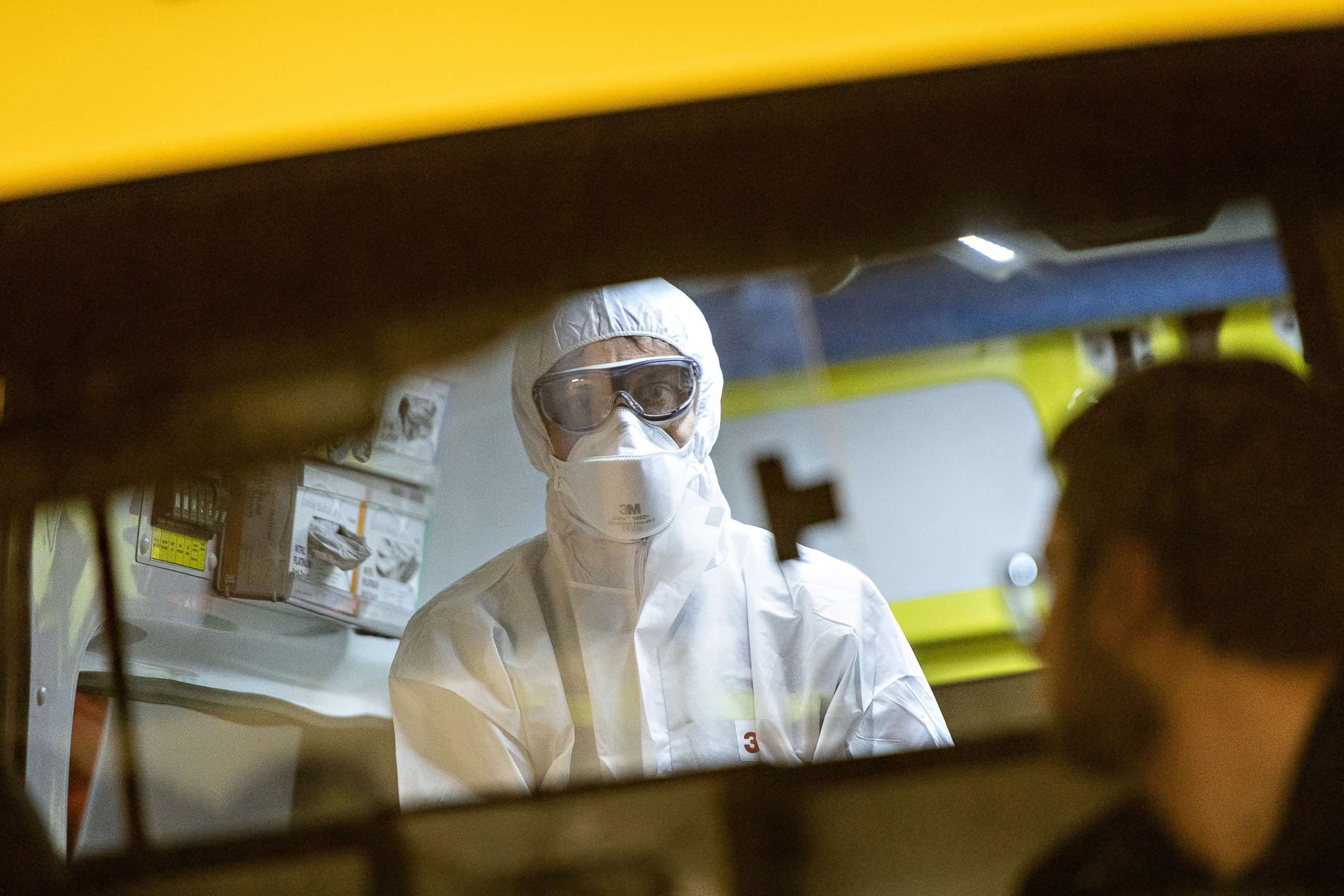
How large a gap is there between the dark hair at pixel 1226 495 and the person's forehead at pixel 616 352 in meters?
0.39

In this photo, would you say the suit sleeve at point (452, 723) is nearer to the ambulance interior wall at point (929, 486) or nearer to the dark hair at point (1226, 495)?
the ambulance interior wall at point (929, 486)

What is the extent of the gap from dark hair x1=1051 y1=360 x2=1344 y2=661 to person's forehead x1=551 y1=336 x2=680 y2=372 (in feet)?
1.27

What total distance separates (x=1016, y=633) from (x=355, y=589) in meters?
0.64

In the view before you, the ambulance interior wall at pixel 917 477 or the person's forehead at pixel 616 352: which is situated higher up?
the person's forehead at pixel 616 352

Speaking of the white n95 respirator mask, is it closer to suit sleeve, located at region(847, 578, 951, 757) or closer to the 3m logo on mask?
the 3m logo on mask

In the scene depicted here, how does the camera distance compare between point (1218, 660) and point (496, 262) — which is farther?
point (496, 262)

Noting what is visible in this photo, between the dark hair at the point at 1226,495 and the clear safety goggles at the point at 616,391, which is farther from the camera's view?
the clear safety goggles at the point at 616,391

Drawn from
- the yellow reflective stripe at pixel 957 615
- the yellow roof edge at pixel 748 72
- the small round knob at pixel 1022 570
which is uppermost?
the yellow roof edge at pixel 748 72

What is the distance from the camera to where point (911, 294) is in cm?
99

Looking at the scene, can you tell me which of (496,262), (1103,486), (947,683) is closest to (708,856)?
(947,683)

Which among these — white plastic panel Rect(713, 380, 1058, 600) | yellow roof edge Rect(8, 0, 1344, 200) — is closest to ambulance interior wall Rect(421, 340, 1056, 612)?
white plastic panel Rect(713, 380, 1058, 600)

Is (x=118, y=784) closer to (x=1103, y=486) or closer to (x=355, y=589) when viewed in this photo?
(x=355, y=589)

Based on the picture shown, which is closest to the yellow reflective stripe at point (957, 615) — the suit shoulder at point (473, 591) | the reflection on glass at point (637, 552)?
the reflection on glass at point (637, 552)

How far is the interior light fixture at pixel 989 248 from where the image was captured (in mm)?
998
